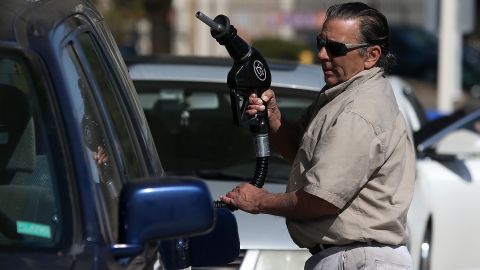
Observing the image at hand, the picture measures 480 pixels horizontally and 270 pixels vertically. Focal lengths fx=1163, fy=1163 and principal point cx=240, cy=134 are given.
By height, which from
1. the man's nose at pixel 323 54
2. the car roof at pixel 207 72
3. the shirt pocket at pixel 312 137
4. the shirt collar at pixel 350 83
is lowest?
the car roof at pixel 207 72

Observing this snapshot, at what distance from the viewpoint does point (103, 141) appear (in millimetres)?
3398

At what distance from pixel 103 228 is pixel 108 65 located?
0.95m

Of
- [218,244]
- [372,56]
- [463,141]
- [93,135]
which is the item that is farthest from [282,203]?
[463,141]

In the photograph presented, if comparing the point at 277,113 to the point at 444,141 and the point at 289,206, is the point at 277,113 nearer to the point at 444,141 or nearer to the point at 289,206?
the point at 289,206

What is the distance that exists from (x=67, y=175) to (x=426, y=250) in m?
4.21

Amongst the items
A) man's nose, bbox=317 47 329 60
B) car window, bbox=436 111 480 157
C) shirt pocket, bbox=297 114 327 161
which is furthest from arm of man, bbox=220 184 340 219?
car window, bbox=436 111 480 157

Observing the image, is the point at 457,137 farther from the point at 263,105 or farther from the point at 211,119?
the point at 263,105

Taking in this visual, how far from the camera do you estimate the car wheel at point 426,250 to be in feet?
21.9

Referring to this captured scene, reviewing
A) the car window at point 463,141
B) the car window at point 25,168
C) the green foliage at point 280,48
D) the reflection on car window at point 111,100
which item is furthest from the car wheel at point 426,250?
the green foliage at point 280,48

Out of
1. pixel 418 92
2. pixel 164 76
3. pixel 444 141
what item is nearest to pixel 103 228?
pixel 164 76

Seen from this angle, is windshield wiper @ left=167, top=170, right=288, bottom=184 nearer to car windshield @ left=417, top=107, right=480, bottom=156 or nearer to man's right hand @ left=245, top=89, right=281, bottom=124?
man's right hand @ left=245, top=89, right=281, bottom=124

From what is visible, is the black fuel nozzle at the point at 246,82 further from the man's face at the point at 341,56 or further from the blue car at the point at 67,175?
the blue car at the point at 67,175

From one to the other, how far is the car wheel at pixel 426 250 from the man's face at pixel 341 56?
9.35 feet

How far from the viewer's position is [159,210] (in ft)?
9.52
